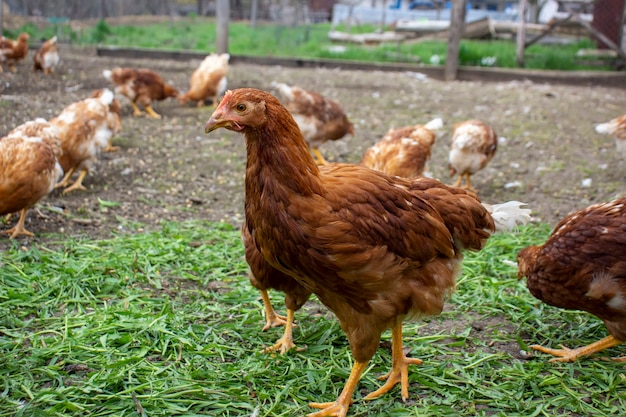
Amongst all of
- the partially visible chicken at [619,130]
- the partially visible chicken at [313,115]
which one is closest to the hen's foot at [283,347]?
the partially visible chicken at [313,115]

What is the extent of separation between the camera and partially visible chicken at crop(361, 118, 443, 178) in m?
5.35

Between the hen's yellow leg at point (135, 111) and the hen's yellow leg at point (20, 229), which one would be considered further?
the hen's yellow leg at point (135, 111)

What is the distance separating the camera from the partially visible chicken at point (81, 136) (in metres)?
5.70

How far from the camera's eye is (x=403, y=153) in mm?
5441

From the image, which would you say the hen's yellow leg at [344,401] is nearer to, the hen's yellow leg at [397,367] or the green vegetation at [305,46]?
the hen's yellow leg at [397,367]

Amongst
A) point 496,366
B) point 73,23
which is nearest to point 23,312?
point 496,366

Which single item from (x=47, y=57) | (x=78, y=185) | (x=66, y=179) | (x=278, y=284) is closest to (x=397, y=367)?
(x=278, y=284)

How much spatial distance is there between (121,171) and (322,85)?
5338mm

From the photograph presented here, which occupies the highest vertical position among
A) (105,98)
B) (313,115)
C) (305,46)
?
(305,46)

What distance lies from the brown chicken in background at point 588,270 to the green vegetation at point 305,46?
32.2 feet

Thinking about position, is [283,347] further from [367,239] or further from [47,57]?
[47,57]

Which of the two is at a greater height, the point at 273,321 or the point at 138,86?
the point at 138,86

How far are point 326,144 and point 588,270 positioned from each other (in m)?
5.14

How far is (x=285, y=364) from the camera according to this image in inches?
131
